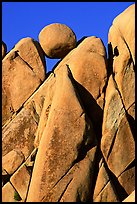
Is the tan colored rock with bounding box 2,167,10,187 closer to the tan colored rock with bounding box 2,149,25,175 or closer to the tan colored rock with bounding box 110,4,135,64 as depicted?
the tan colored rock with bounding box 2,149,25,175

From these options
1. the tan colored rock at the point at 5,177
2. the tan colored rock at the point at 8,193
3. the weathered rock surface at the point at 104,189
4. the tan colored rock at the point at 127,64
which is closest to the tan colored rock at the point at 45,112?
the tan colored rock at the point at 5,177

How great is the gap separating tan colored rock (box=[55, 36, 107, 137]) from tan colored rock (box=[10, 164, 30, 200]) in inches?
164

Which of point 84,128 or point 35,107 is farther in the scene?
point 35,107

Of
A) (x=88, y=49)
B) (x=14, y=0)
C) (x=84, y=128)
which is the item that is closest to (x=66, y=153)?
→ (x=84, y=128)

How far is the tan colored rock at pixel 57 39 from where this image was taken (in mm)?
25047

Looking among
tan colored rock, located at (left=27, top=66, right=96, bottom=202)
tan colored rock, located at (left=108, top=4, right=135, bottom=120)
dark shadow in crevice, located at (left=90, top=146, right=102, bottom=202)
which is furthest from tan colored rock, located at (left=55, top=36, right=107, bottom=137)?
tan colored rock, located at (left=27, top=66, right=96, bottom=202)

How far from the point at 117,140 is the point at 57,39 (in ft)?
24.8

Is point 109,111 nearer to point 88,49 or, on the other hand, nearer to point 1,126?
point 88,49

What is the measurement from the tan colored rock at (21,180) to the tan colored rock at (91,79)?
13.6 feet

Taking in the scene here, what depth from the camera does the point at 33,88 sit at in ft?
82.8

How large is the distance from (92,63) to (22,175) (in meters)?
6.75

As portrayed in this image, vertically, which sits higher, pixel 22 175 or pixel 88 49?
pixel 88 49

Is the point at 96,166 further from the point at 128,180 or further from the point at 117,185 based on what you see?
the point at 128,180

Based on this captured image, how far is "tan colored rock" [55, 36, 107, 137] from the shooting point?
21.7 meters
